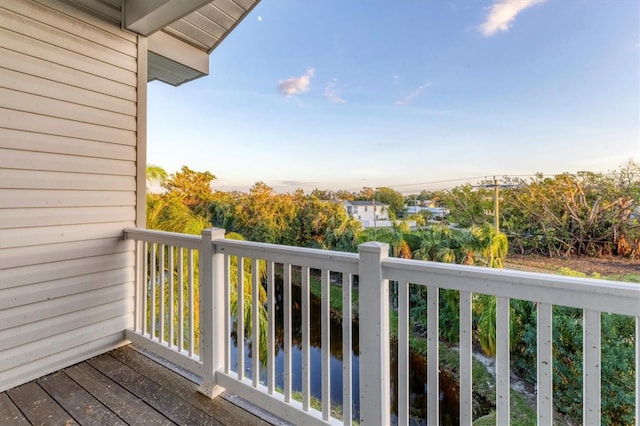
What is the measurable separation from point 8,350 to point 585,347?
2.99 meters

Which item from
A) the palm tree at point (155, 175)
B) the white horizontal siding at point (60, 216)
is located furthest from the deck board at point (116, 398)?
the palm tree at point (155, 175)

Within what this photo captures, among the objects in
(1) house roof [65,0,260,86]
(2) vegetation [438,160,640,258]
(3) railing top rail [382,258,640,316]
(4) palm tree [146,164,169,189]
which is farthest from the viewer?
(4) palm tree [146,164,169,189]

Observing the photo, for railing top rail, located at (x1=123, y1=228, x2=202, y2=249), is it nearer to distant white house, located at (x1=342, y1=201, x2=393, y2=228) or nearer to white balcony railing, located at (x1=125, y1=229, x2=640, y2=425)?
white balcony railing, located at (x1=125, y1=229, x2=640, y2=425)

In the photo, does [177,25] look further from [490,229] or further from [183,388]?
[490,229]

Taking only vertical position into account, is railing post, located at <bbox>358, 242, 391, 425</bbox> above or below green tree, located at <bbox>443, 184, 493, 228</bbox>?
below

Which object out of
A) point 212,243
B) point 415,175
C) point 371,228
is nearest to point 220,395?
point 212,243

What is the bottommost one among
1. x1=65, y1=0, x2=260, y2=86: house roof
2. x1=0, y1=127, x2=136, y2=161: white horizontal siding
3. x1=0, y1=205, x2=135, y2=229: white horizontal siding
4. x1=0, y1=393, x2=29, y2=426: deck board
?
x1=0, y1=393, x2=29, y2=426: deck board

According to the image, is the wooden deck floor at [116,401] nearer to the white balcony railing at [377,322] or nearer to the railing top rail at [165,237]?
the white balcony railing at [377,322]

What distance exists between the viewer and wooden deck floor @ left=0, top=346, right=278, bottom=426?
1.67 metres

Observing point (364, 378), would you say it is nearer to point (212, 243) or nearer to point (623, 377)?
point (212, 243)

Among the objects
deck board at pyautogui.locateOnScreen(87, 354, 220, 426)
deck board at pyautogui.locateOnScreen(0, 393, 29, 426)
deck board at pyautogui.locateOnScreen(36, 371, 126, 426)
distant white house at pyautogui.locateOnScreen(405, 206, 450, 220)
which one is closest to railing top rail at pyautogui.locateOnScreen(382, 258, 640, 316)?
deck board at pyautogui.locateOnScreen(87, 354, 220, 426)

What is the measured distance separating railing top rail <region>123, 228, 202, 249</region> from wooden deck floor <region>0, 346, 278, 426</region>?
0.88 meters

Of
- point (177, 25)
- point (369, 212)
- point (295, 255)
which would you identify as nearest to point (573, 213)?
point (369, 212)

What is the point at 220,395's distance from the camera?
6.17 feet
